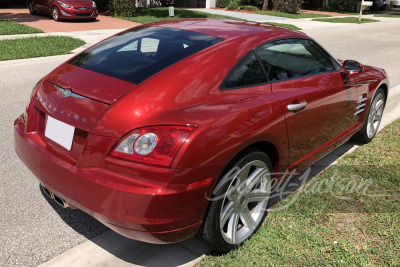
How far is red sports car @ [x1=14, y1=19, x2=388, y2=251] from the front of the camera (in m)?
2.32

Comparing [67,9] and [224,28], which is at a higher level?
[67,9]

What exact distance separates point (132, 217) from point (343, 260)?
Result: 1597 millimetres

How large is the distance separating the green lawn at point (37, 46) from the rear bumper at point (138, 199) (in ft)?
26.8

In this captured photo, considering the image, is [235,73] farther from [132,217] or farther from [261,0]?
[261,0]

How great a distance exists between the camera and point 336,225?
3225mm

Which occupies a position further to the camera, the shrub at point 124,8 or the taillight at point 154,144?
the shrub at point 124,8

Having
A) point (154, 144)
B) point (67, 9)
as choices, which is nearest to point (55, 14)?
point (67, 9)

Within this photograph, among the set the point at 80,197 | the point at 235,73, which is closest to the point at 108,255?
the point at 80,197

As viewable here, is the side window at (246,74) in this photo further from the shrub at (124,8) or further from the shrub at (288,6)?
the shrub at (288,6)

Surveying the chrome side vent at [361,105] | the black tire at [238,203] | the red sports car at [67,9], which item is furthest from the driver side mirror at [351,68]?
the red sports car at [67,9]

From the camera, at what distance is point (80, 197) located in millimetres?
2459

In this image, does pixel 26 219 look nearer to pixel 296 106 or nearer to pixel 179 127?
pixel 179 127

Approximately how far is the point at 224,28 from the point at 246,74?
0.66 m

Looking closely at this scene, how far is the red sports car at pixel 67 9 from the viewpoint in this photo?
16766mm
